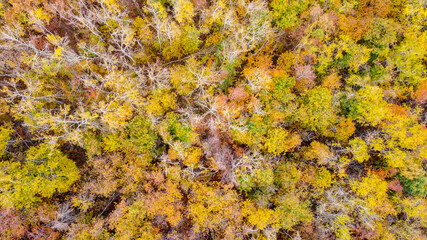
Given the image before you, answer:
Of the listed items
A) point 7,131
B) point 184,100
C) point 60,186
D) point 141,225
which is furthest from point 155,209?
point 7,131

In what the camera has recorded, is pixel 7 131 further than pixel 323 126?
No

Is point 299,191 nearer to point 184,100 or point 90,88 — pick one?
point 184,100

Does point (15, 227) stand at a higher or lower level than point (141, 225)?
higher

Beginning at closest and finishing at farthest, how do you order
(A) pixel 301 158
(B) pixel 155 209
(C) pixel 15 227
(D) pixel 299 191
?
(C) pixel 15 227 < (B) pixel 155 209 < (D) pixel 299 191 < (A) pixel 301 158

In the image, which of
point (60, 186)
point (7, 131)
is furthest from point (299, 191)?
point (7, 131)

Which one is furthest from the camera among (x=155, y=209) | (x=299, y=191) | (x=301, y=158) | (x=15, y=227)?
(x=301, y=158)

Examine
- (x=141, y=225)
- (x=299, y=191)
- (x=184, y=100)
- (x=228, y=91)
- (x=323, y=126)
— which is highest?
(x=184, y=100)
